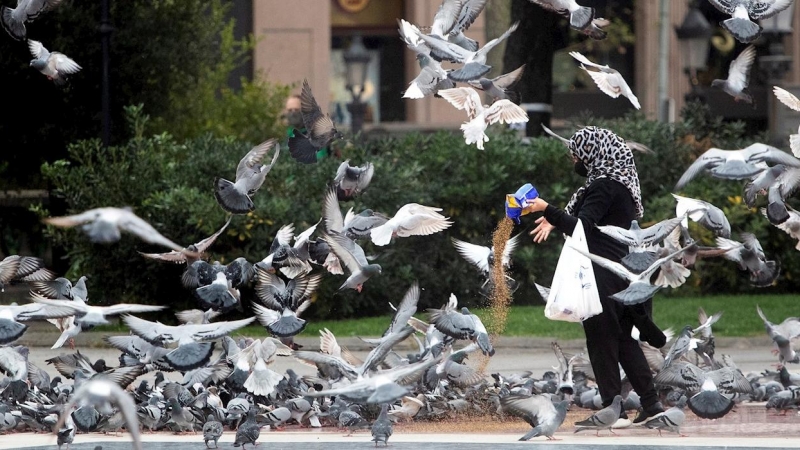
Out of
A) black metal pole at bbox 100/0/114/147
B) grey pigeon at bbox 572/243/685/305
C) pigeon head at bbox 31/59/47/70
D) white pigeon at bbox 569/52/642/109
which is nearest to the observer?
grey pigeon at bbox 572/243/685/305

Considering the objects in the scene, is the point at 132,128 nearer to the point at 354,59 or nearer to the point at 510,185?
the point at 510,185

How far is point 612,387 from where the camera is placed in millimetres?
7945

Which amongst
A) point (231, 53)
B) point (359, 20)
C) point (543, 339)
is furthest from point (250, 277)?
point (359, 20)

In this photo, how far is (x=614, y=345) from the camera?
26.0ft

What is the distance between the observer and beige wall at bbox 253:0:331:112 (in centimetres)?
2944

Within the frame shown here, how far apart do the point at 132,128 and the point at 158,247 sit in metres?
1.77

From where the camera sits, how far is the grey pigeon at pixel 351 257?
27.1 feet

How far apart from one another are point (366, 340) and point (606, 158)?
1791mm

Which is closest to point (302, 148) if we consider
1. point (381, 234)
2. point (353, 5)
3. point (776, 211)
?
point (381, 234)

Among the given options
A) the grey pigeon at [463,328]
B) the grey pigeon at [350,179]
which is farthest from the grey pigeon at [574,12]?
the grey pigeon at [463,328]

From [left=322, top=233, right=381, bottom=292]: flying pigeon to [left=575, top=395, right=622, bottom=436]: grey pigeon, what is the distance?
4.90ft

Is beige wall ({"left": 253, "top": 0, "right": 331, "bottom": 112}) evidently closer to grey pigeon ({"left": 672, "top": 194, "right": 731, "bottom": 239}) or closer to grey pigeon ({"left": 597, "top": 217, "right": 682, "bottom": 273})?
grey pigeon ({"left": 672, "top": 194, "right": 731, "bottom": 239})

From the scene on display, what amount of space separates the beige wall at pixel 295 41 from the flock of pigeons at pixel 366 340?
19998 millimetres

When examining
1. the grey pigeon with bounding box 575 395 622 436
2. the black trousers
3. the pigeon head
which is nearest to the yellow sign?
the pigeon head
